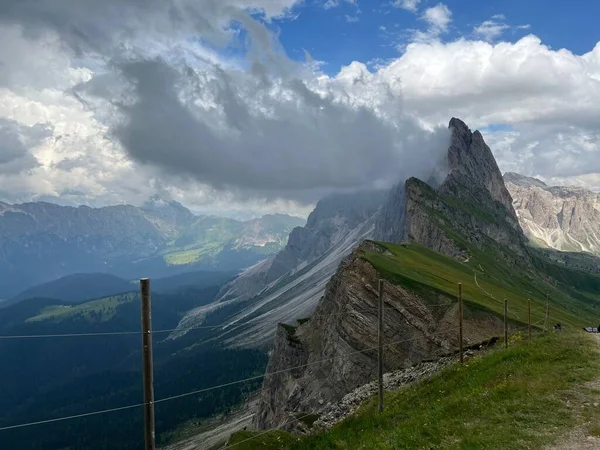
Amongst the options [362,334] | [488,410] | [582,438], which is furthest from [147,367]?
[362,334]

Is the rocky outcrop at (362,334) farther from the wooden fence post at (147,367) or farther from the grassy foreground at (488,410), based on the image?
the wooden fence post at (147,367)

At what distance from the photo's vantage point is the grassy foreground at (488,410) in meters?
20.3

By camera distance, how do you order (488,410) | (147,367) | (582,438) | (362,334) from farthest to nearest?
(362,334) → (488,410) → (582,438) → (147,367)

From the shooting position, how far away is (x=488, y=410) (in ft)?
75.6

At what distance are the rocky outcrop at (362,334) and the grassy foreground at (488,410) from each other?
37.4 meters

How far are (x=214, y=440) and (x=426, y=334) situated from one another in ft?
453

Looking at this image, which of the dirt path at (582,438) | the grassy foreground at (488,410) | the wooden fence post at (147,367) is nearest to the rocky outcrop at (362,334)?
the grassy foreground at (488,410)

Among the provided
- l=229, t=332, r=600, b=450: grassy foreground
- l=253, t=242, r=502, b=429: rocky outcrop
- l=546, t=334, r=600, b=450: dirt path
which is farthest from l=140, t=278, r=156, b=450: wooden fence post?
l=253, t=242, r=502, b=429: rocky outcrop

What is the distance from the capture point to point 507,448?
60.8ft

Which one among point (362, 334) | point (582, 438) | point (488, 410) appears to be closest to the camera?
point (582, 438)

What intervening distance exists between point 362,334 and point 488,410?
57.4 meters

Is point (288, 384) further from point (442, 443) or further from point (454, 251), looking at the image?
point (454, 251)

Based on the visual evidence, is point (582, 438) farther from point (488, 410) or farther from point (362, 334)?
point (362, 334)

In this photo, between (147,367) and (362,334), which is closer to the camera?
(147,367)
